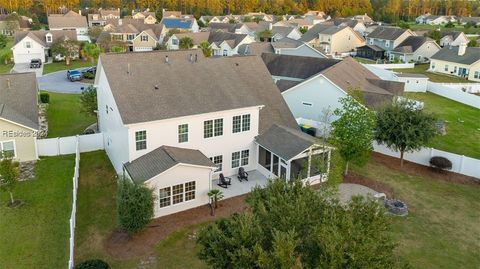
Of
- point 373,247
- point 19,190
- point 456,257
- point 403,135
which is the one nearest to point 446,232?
point 456,257

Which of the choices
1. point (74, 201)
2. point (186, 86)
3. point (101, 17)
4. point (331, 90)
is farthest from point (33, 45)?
point (101, 17)

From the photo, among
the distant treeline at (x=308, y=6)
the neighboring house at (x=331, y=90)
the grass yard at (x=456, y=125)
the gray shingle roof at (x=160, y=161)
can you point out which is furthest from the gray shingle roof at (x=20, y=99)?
the distant treeline at (x=308, y=6)

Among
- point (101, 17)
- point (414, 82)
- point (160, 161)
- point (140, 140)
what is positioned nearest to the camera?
point (160, 161)

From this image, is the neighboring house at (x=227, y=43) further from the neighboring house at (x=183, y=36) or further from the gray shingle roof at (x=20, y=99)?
the gray shingle roof at (x=20, y=99)

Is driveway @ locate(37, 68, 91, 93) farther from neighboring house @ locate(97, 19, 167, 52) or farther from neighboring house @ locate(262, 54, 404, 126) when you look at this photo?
neighboring house @ locate(262, 54, 404, 126)

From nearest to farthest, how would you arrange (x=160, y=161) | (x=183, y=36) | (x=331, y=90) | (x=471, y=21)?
(x=160, y=161)
(x=331, y=90)
(x=183, y=36)
(x=471, y=21)

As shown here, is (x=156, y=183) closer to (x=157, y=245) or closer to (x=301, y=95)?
(x=157, y=245)

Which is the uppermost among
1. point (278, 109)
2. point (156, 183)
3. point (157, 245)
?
point (278, 109)

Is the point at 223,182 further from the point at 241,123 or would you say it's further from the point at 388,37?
the point at 388,37
